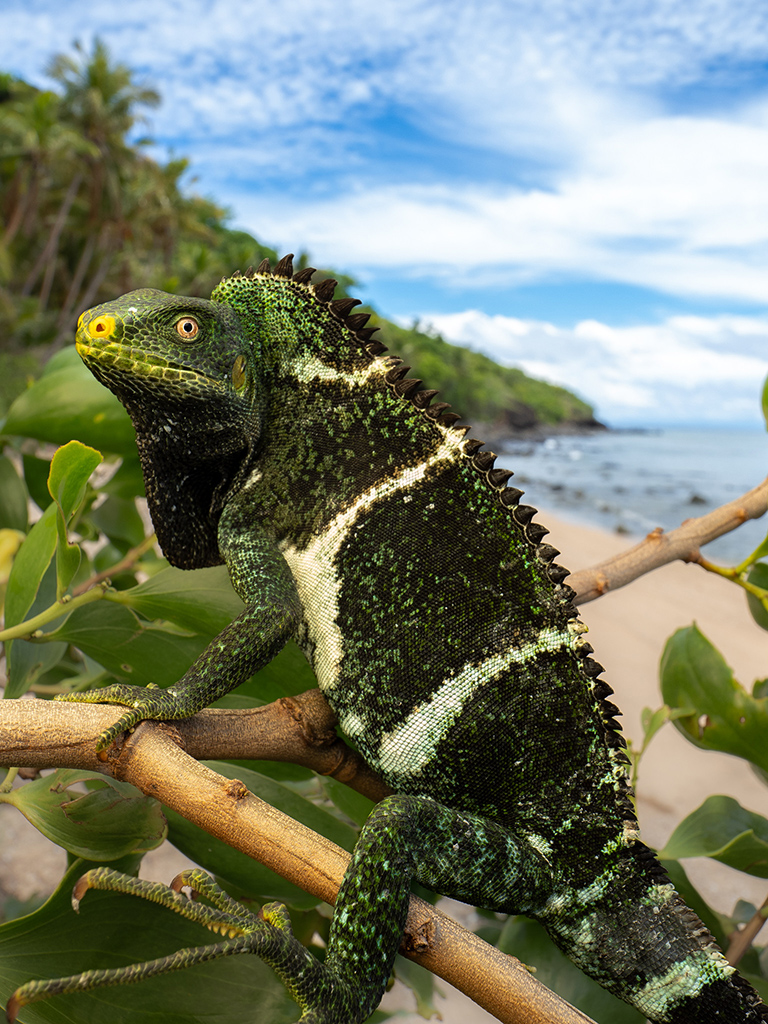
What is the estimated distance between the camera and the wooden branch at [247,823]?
972 millimetres

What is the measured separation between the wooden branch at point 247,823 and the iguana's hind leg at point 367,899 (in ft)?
0.22

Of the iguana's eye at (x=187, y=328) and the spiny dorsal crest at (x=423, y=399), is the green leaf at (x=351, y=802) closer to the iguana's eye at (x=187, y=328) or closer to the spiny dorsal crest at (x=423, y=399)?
the spiny dorsal crest at (x=423, y=399)

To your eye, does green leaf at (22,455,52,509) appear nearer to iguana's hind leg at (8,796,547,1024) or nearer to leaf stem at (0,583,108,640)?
leaf stem at (0,583,108,640)

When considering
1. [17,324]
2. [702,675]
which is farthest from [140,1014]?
[17,324]

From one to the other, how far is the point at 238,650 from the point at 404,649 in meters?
0.32

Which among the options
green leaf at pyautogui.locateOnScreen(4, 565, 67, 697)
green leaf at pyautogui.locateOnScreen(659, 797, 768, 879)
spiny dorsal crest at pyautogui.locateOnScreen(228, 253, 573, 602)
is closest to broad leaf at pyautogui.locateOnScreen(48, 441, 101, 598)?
green leaf at pyautogui.locateOnScreen(4, 565, 67, 697)

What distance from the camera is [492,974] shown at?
0.97 m

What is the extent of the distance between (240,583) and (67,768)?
45 centimetres

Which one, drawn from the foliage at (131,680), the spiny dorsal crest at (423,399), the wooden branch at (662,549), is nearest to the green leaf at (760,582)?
the foliage at (131,680)

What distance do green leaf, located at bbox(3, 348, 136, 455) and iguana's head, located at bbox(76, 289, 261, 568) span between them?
0.14 meters

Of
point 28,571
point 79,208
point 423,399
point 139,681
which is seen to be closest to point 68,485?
point 28,571

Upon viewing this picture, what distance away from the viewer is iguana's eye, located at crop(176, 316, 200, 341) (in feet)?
4.85

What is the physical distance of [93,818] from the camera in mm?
1088

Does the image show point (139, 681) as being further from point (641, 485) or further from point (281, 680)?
point (641, 485)
